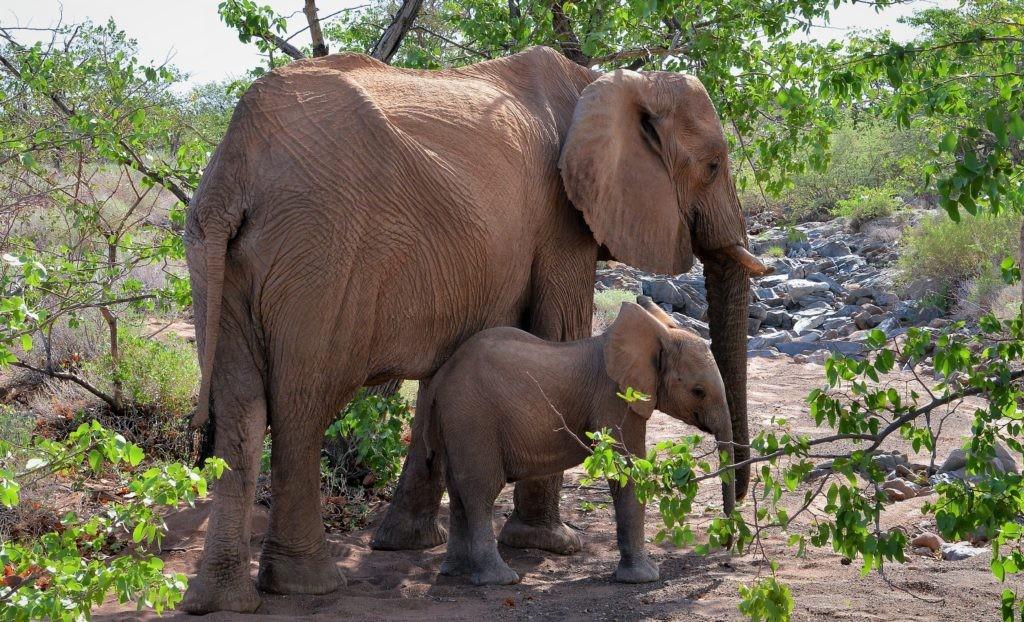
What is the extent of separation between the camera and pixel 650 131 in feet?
21.3

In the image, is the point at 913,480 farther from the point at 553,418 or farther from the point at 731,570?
the point at 553,418

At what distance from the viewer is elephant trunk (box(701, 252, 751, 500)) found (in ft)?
21.9

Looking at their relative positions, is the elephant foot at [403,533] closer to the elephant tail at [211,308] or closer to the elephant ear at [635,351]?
the elephant ear at [635,351]

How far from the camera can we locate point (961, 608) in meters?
4.95

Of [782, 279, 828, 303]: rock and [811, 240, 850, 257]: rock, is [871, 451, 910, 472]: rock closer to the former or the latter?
[782, 279, 828, 303]: rock

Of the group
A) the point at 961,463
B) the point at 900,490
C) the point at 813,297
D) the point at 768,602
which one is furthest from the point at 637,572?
the point at 813,297

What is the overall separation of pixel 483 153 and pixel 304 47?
12.5 ft

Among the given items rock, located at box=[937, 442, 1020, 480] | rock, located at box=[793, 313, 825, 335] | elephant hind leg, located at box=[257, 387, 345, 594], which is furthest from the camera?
rock, located at box=[793, 313, 825, 335]

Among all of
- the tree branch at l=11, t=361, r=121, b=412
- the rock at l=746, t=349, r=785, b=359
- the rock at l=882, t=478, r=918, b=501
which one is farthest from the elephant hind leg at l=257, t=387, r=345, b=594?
the rock at l=746, t=349, r=785, b=359

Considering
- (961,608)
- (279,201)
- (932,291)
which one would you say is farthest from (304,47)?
(932,291)

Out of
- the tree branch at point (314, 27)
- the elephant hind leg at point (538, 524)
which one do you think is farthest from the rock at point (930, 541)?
the tree branch at point (314, 27)

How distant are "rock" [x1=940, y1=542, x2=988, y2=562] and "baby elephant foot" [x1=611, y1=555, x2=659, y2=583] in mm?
1557

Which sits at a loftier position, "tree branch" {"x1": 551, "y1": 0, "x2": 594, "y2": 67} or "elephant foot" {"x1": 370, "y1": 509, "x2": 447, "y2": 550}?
"tree branch" {"x1": 551, "y1": 0, "x2": 594, "y2": 67}

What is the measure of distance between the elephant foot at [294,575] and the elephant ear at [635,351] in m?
1.70
